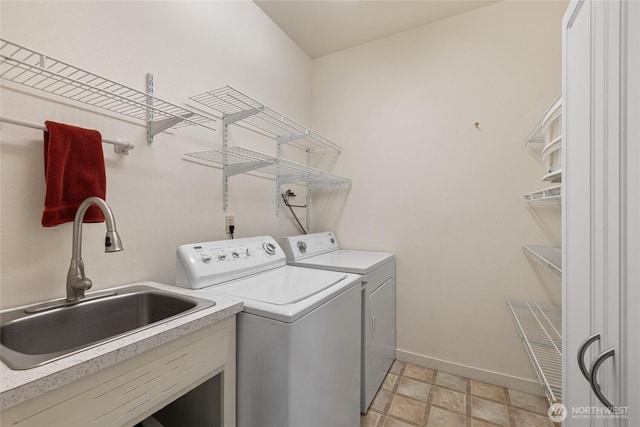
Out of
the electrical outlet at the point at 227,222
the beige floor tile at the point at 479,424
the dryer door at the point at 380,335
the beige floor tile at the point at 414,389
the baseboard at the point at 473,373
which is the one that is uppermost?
the electrical outlet at the point at 227,222

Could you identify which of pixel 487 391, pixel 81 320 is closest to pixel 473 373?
pixel 487 391

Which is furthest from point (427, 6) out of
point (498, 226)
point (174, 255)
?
point (174, 255)

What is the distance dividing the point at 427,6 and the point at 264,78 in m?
1.37

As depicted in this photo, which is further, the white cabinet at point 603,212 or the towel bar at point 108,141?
the towel bar at point 108,141

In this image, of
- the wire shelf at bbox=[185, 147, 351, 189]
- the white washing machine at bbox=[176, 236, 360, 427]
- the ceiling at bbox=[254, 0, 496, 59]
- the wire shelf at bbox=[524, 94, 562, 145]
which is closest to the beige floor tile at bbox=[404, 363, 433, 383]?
the white washing machine at bbox=[176, 236, 360, 427]

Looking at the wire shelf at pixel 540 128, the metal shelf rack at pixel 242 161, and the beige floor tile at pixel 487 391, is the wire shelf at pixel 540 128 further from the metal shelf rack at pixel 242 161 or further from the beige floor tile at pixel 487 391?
the beige floor tile at pixel 487 391

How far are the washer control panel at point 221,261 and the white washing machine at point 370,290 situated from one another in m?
0.32

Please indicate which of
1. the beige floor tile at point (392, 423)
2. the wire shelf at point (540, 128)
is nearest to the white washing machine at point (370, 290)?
the beige floor tile at point (392, 423)

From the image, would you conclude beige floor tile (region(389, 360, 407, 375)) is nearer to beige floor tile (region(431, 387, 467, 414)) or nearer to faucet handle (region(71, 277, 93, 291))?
beige floor tile (region(431, 387, 467, 414))

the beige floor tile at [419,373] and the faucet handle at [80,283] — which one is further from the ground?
the faucet handle at [80,283]

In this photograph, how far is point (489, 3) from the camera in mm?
2047

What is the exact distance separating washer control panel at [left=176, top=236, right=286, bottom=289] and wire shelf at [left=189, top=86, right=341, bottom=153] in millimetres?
793

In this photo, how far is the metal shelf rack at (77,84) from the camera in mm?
899

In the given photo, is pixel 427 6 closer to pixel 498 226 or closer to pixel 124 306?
pixel 498 226
